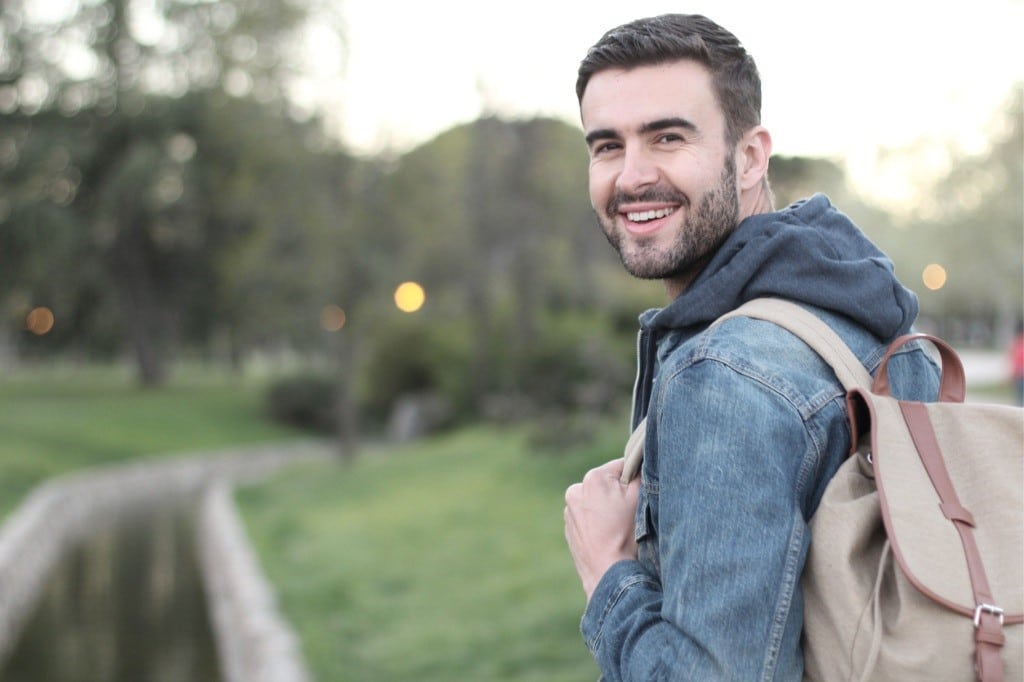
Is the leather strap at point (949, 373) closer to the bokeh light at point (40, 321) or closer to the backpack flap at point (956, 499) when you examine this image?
the backpack flap at point (956, 499)

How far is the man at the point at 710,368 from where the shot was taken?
1390mm

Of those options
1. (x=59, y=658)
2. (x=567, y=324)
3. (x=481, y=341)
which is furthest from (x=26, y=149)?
(x=59, y=658)

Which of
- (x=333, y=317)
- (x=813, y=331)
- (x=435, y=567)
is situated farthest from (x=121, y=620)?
(x=813, y=331)

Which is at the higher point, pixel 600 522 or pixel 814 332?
pixel 814 332

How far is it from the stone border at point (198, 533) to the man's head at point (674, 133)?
7.25 m

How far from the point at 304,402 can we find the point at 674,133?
31.9m

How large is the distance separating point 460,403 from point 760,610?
93.5ft

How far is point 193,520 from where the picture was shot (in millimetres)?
19250

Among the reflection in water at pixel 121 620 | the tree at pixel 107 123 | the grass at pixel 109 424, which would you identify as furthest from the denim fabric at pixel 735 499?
the tree at pixel 107 123

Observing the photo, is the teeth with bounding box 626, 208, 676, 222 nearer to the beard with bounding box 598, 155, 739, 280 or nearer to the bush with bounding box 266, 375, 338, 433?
the beard with bounding box 598, 155, 739, 280

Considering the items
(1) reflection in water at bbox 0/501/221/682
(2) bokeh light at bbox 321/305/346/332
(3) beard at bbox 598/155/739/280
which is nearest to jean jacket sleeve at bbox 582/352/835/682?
(3) beard at bbox 598/155/739/280

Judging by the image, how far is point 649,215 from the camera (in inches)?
67.3

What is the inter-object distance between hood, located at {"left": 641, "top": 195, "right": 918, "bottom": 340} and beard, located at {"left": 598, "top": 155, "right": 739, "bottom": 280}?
0.03 m

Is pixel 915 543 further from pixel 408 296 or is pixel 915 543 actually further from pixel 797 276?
pixel 408 296
